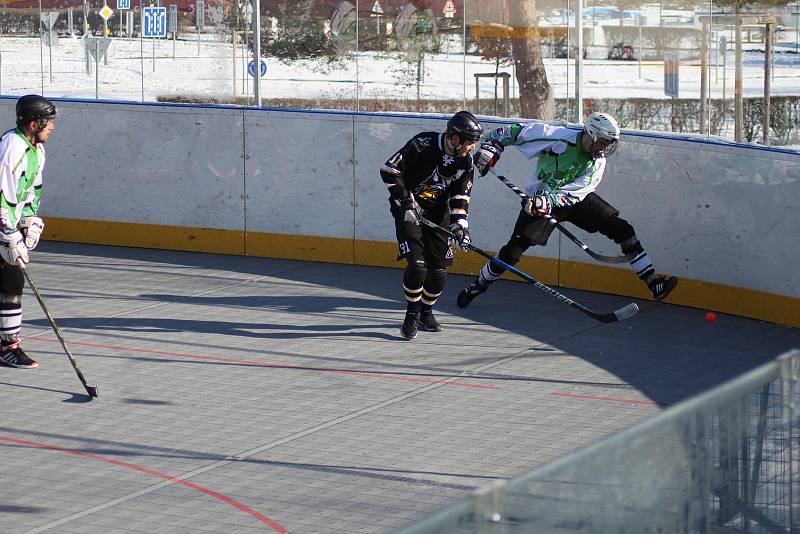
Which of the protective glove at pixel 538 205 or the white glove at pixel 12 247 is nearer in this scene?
the white glove at pixel 12 247

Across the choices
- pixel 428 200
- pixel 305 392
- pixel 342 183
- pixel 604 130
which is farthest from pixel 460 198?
pixel 342 183

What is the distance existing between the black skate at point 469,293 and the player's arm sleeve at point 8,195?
10.2 ft

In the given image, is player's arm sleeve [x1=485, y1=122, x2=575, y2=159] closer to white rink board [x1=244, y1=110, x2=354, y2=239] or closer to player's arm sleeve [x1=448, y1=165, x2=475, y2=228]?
player's arm sleeve [x1=448, y1=165, x2=475, y2=228]

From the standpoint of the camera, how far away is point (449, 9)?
Answer: 35.8 ft

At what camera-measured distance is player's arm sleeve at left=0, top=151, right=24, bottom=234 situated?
24.2ft

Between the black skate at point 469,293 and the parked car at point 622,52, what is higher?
the parked car at point 622,52

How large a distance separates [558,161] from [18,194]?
3.41 meters

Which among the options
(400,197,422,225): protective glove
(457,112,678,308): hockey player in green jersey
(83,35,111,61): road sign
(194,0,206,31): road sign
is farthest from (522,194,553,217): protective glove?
(83,35,111,61): road sign

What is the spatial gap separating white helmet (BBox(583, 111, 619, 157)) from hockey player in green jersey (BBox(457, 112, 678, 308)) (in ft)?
0.28

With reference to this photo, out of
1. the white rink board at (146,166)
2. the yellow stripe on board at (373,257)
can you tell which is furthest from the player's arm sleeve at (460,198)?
the white rink board at (146,166)

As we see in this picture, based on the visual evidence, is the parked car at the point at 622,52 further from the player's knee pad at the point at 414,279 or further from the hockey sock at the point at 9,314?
the hockey sock at the point at 9,314

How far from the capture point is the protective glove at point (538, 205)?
347 inches

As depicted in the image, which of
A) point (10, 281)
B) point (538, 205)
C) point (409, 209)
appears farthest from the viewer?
point (538, 205)

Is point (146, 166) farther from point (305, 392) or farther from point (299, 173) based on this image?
point (305, 392)
